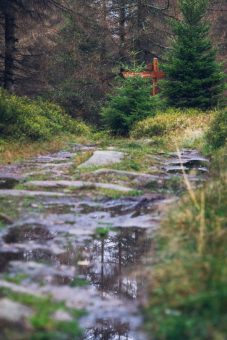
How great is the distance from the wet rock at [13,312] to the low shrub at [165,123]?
432 inches

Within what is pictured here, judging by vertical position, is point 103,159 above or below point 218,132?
below

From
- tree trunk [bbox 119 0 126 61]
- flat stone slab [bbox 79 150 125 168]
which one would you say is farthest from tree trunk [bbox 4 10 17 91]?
flat stone slab [bbox 79 150 125 168]

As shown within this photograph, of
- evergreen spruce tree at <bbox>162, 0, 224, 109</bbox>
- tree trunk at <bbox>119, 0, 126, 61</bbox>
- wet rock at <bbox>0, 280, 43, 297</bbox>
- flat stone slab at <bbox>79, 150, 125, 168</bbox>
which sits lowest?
wet rock at <bbox>0, 280, 43, 297</bbox>

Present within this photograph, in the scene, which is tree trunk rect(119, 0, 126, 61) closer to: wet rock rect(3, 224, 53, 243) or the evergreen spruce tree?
the evergreen spruce tree

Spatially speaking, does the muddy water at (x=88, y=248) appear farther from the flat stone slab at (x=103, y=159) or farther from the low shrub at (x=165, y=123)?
the low shrub at (x=165, y=123)

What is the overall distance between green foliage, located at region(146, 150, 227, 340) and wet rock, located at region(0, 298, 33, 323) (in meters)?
0.72

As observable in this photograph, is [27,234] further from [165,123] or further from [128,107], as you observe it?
[128,107]

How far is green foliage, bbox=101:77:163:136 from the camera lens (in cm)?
1581

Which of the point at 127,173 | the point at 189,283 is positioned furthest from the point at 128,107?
the point at 189,283

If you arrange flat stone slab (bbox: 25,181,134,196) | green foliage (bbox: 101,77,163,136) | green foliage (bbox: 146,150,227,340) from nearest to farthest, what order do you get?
green foliage (bbox: 146,150,227,340) → flat stone slab (bbox: 25,181,134,196) → green foliage (bbox: 101,77,163,136)

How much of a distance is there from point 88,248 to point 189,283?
1.56 meters

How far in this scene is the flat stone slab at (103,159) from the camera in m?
8.65

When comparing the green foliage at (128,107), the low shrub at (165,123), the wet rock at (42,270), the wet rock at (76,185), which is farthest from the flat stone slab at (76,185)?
the green foliage at (128,107)

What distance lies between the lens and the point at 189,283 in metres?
3.12
